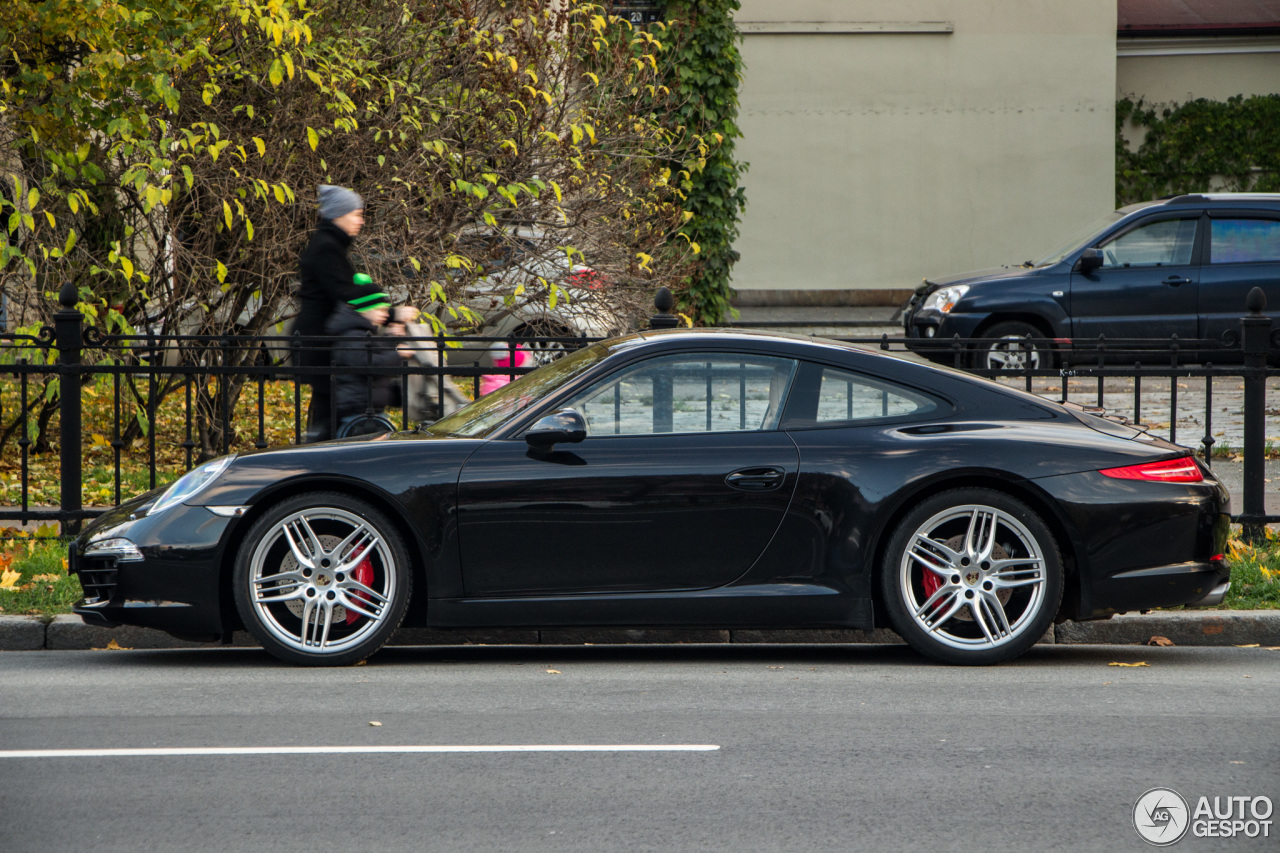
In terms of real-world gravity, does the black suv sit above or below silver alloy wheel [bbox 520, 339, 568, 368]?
above

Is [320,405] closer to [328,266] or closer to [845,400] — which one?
[328,266]

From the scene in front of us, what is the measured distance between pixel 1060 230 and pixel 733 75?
9.25 meters

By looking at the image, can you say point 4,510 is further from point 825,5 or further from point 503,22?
point 825,5

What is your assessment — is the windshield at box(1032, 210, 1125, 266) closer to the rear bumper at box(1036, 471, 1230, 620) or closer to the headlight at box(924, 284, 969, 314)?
the headlight at box(924, 284, 969, 314)

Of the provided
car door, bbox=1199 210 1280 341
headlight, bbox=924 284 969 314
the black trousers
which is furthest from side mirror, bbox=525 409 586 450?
car door, bbox=1199 210 1280 341

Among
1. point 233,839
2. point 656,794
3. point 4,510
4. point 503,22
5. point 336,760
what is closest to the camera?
point 233,839

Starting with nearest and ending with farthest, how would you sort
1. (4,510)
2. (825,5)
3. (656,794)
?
(656,794)
(4,510)
(825,5)

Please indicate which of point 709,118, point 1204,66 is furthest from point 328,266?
point 1204,66

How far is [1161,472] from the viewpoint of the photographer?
5.92 m

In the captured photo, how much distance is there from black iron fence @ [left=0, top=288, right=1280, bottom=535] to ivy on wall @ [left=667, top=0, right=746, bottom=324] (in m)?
3.81

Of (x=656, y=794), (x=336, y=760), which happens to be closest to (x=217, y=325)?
(x=336, y=760)

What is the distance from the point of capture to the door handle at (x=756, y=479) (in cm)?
584

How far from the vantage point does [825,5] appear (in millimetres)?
23141

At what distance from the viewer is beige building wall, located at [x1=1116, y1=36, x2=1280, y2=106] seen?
24.3 meters
